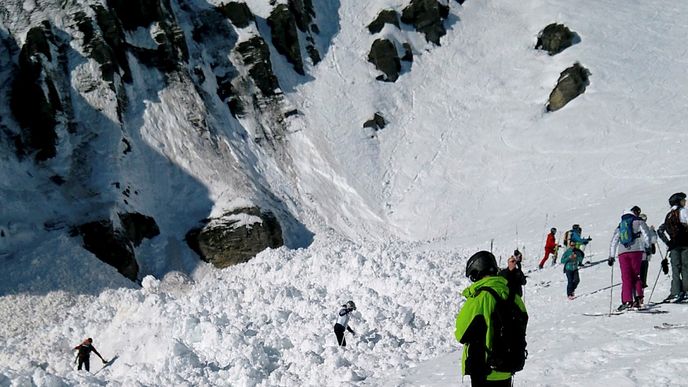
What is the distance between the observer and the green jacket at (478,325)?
174 inches

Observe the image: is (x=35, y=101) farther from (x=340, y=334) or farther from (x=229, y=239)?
(x=340, y=334)

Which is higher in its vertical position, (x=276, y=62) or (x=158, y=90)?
(x=276, y=62)

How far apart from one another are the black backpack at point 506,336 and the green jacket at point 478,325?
38 millimetres

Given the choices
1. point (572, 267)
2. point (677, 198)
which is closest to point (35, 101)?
point (572, 267)

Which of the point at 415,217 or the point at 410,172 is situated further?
the point at 410,172

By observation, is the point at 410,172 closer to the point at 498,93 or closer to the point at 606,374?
the point at 498,93

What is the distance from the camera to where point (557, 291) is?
48.8 ft

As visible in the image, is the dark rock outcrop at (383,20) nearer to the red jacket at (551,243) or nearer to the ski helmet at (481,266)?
the red jacket at (551,243)

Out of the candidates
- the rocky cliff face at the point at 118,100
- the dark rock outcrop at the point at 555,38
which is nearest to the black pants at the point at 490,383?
the rocky cliff face at the point at 118,100

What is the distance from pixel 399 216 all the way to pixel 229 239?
11946mm

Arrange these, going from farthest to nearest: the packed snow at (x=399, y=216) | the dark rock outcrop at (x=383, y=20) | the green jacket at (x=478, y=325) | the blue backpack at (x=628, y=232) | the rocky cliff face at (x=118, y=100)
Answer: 1. the dark rock outcrop at (x=383, y=20)
2. the rocky cliff face at (x=118, y=100)
3. the packed snow at (x=399, y=216)
4. the blue backpack at (x=628, y=232)
5. the green jacket at (x=478, y=325)

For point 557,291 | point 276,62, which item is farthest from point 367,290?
point 276,62

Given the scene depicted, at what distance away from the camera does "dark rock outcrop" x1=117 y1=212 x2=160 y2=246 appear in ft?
87.8

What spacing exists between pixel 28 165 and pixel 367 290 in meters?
19.3
